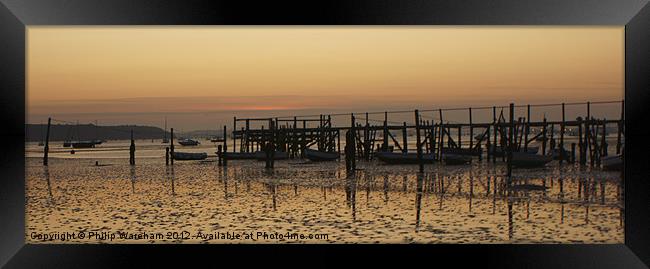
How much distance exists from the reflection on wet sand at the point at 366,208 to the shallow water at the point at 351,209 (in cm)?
2

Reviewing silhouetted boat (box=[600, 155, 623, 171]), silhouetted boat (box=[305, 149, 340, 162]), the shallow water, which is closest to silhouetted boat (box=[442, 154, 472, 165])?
silhouetted boat (box=[600, 155, 623, 171])

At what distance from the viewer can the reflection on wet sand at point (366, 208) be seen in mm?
8898

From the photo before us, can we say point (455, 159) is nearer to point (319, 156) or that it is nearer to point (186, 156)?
point (319, 156)

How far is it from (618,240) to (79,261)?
21.8ft

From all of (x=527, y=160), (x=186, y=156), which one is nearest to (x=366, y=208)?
(x=527, y=160)

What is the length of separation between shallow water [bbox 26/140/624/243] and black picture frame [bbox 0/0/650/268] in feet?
3.71

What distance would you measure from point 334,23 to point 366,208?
5.83 meters

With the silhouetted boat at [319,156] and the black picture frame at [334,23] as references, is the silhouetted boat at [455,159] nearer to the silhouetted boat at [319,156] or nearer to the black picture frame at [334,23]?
the silhouetted boat at [319,156]

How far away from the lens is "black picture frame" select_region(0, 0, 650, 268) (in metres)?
6.01

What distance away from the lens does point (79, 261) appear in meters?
6.33

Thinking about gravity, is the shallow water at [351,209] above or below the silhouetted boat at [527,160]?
below

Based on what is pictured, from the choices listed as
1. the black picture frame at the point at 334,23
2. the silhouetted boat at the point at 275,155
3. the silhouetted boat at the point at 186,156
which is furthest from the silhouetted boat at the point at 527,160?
the silhouetted boat at the point at 186,156

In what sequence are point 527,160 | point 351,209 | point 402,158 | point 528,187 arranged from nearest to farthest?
point 351,209 < point 528,187 < point 527,160 < point 402,158

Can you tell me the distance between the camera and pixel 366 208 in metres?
11.4
